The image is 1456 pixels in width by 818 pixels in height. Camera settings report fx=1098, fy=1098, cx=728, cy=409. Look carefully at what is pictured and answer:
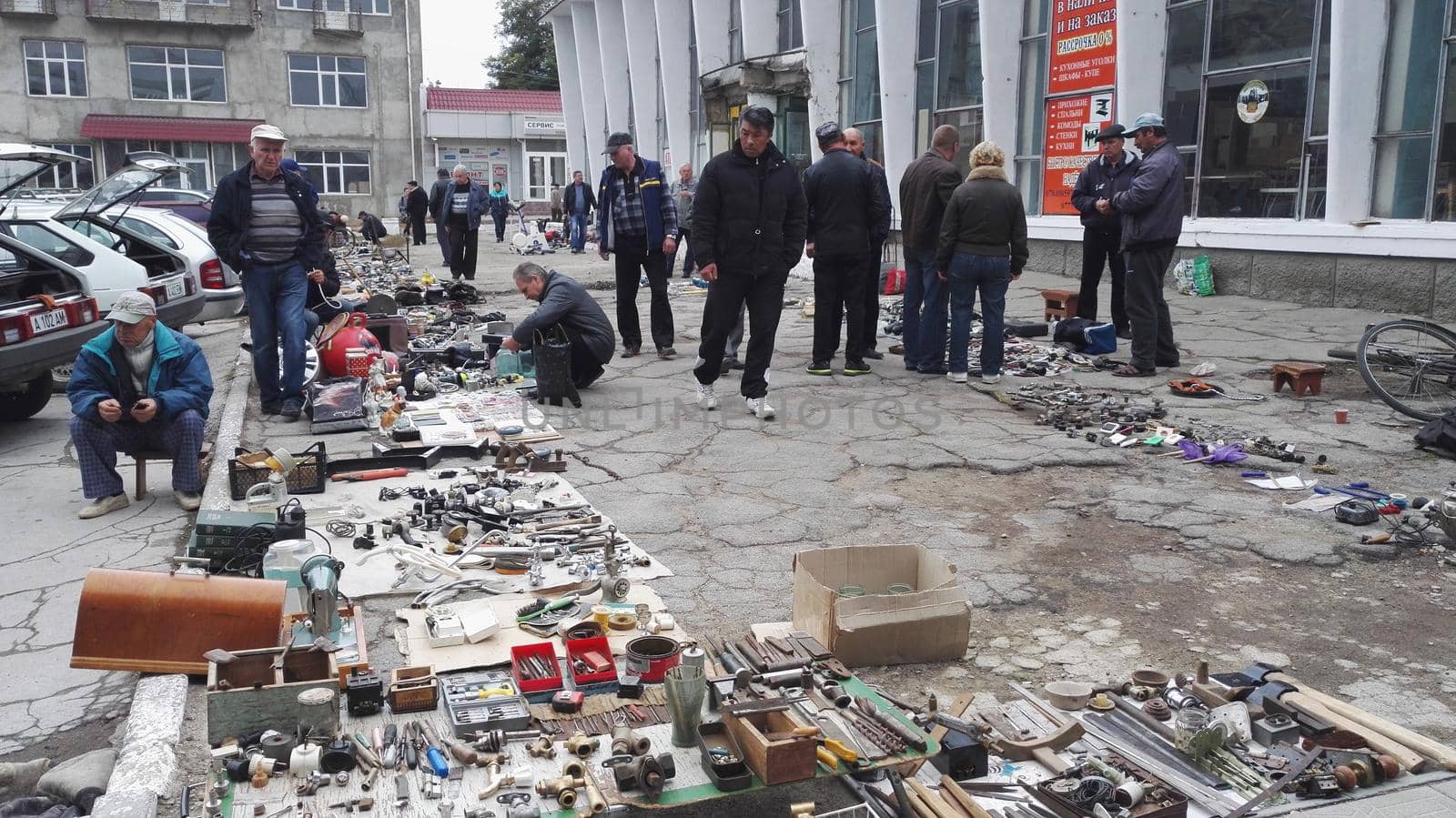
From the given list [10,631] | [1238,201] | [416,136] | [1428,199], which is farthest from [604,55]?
[10,631]

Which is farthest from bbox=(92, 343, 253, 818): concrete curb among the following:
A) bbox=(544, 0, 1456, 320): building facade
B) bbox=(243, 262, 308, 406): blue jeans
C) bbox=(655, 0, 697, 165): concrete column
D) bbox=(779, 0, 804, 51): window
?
bbox=(655, 0, 697, 165): concrete column

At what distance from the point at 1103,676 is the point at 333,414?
6036 millimetres

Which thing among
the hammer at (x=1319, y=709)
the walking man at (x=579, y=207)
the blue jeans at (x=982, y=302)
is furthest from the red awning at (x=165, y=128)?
the hammer at (x=1319, y=709)

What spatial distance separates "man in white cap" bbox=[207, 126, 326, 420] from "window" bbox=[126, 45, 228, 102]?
132 feet

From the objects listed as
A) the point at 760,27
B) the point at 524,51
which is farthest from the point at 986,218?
the point at 524,51

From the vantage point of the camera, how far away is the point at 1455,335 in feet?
25.9

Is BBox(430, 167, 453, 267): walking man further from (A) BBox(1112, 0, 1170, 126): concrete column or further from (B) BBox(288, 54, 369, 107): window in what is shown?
(B) BBox(288, 54, 369, 107): window

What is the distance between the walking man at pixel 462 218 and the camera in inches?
691

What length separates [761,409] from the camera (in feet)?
27.3

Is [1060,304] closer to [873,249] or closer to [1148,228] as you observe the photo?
[1148,228]

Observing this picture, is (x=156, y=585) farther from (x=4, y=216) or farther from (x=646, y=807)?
(x=4, y=216)

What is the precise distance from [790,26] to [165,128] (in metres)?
30.2

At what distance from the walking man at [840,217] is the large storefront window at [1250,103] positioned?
596 cm

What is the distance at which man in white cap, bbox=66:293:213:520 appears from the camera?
21.0ft
